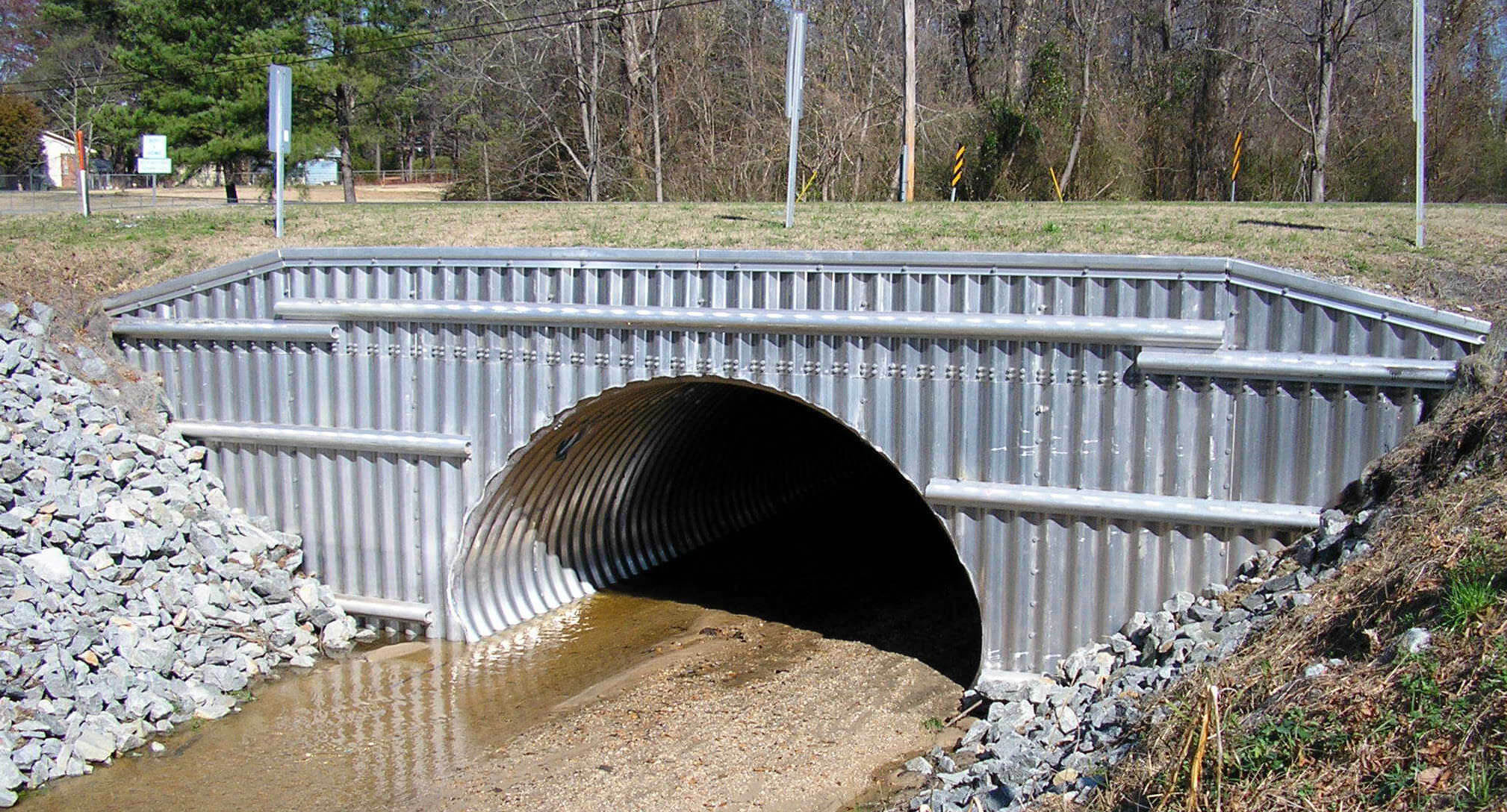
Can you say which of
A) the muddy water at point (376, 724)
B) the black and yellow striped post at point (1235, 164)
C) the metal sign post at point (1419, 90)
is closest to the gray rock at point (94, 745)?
the muddy water at point (376, 724)

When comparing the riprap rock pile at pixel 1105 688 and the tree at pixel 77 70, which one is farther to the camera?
the tree at pixel 77 70

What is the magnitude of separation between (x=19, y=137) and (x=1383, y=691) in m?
52.3

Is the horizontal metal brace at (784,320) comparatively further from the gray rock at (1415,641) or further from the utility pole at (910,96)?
the utility pole at (910,96)

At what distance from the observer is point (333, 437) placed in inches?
453

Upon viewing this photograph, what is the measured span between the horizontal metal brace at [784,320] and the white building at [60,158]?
46.6m

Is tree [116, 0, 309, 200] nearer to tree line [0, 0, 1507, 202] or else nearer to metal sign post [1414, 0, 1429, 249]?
tree line [0, 0, 1507, 202]

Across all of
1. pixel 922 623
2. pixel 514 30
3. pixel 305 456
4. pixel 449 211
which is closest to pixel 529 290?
pixel 305 456

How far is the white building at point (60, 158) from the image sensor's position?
50.8 metres

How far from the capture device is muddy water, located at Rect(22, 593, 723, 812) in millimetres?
8820

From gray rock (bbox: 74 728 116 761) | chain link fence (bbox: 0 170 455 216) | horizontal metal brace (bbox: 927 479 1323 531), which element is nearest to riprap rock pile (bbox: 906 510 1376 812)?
horizontal metal brace (bbox: 927 479 1323 531)

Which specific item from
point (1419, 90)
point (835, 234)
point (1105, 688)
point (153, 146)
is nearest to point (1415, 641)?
point (1105, 688)

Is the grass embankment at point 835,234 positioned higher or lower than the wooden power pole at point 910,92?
lower


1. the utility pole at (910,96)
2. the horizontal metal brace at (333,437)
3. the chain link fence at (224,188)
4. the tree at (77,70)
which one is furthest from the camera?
the tree at (77,70)

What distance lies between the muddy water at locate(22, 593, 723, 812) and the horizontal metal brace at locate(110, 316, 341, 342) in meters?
3.01
